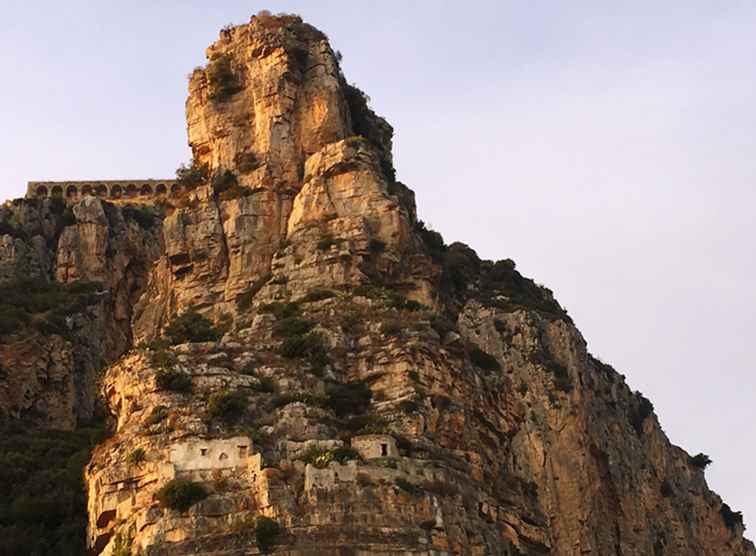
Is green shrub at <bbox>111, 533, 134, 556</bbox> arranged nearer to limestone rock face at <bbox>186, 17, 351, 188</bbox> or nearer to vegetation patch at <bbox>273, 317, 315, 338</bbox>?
vegetation patch at <bbox>273, 317, 315, 338</bbox>

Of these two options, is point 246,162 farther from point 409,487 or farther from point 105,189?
point 105,189

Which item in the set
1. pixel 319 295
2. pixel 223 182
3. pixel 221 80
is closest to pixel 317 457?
pixel 319 295

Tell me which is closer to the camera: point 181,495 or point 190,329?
point 181,495

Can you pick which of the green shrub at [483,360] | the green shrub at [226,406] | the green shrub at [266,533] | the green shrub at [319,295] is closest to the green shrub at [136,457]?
the green shrub at [226,406]

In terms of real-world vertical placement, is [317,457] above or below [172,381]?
below

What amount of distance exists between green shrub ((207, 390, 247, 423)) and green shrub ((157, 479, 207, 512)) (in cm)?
452

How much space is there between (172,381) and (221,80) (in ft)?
94.0

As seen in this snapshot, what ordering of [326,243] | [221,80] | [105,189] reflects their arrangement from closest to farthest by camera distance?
[326,243]
[221,80]
[105,189]

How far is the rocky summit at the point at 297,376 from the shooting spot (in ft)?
187

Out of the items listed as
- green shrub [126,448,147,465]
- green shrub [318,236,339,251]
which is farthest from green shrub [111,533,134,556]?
green shrub [318,236,339,251]

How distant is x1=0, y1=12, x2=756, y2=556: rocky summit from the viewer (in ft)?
187

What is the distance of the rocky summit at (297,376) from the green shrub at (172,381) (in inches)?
4.6

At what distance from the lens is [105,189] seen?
414 ft

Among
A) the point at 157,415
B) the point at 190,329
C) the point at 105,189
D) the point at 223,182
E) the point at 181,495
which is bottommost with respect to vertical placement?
the point at 181,495
